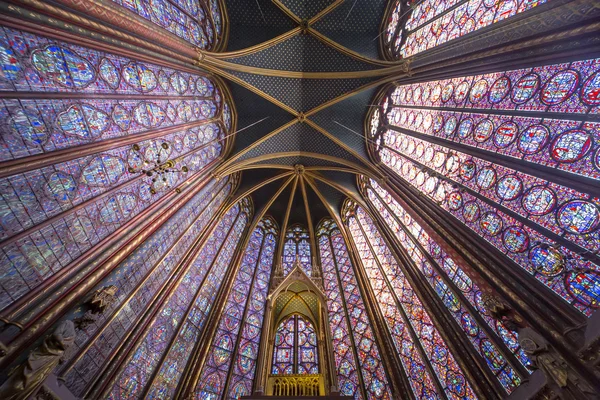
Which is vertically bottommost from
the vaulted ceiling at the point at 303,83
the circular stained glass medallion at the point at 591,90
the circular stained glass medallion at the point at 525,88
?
the circular stained glass medallion at the point at 591,90

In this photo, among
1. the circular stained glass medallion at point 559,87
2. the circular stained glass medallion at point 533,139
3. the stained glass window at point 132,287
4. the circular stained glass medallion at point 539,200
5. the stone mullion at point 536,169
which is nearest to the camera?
the stone mullion at point 536,169

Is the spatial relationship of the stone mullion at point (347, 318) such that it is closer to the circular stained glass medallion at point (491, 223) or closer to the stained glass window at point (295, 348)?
the stained glass window at point (295, 348)

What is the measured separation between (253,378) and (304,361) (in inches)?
73.5

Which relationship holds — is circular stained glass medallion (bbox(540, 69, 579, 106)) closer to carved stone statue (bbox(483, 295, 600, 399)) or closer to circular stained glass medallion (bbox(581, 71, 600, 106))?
circular stained glass medallion (bbox(581, 71, 600, 106))

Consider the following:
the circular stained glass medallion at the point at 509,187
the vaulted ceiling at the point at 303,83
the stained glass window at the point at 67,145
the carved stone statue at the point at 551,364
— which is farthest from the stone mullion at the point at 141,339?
the circular stained glass medallion at the point at 509,187

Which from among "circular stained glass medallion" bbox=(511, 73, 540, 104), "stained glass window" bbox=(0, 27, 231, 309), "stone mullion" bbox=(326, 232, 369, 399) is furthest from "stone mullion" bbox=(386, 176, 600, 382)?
"stained glass window" bbox=(0, 27, 231, 309)

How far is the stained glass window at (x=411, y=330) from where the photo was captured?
6902 mm

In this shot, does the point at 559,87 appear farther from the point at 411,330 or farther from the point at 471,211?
the point at 411,330

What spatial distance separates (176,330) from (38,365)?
14.5 feet

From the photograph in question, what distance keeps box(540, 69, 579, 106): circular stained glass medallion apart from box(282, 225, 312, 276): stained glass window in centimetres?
1112

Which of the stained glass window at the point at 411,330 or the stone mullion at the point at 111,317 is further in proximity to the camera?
the stained glass window at the point at 411,330

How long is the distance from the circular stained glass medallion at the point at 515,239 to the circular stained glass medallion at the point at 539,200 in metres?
0.45

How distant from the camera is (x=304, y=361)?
33.1 feet

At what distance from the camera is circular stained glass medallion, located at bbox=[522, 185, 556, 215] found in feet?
17.2
